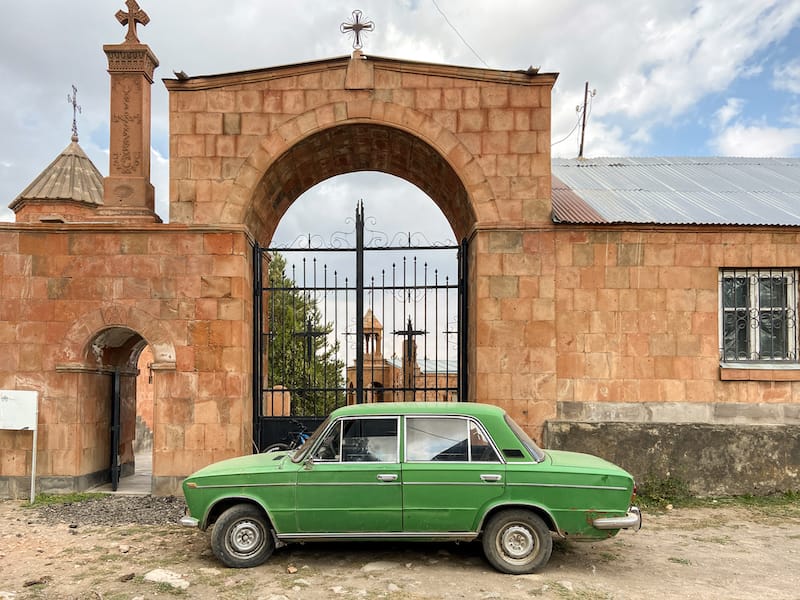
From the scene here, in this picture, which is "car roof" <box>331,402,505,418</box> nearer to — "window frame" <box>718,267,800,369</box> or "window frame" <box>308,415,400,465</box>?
"window frame" <box>308,415,400,465</box>

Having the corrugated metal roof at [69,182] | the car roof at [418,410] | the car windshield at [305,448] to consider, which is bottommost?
the car windshield at [305,448]

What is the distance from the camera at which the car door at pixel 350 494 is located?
671cm

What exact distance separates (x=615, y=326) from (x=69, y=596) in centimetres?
838

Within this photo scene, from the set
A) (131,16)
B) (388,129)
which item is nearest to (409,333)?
(388,129)

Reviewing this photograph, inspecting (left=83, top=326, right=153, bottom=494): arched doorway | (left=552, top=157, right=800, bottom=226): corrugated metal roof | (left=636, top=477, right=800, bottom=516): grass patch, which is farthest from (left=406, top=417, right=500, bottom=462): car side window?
(left=83, top=326, right=153, bottom=494): arched doorway

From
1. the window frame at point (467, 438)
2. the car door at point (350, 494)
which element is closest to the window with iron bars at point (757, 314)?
the window frame at point (467, 438)

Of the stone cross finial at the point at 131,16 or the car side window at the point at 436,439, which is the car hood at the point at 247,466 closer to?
the car side window at the point at 436,439

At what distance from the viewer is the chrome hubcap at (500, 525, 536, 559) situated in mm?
6660

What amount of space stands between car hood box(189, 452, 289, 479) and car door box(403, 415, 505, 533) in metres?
1.44

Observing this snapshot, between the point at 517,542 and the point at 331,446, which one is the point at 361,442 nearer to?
the point at 331,446

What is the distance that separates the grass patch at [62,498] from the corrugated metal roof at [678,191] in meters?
8.79

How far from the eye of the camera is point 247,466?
7094 mm

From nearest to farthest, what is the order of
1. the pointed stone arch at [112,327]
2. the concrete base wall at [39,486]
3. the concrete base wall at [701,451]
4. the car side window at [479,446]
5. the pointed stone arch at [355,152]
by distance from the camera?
the car side window at [479,446] < the concrete base wall at [701,451] < the concrete base wall at [39,486] < the pointed stone arch at [112,327] < the pointed stone arch at [355,152]

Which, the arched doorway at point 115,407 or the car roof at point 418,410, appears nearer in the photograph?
the car roof at point 418,410
